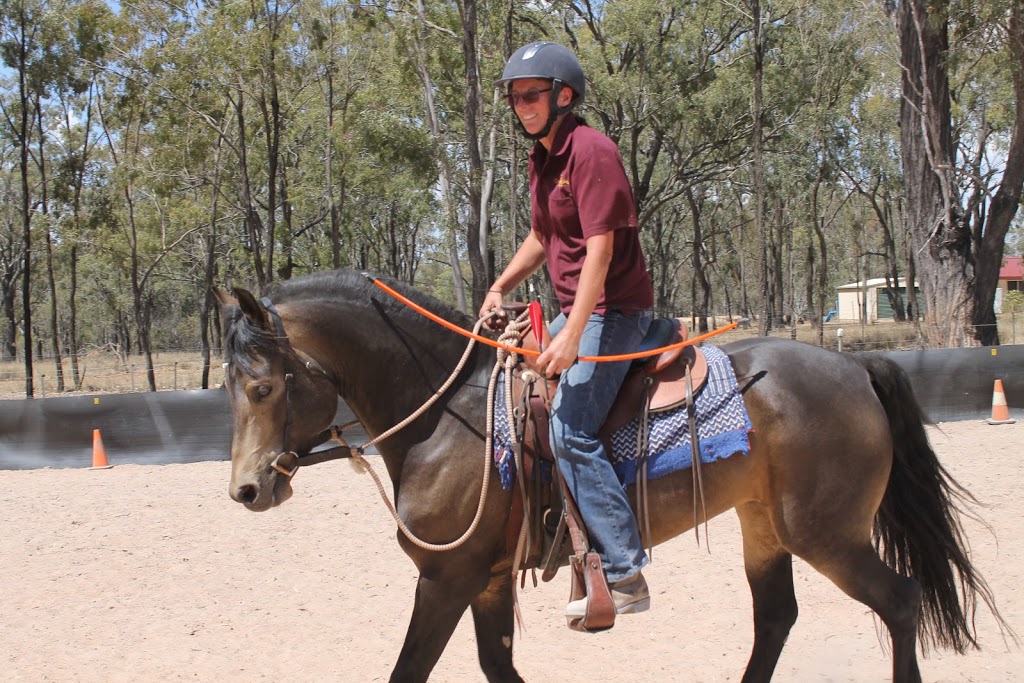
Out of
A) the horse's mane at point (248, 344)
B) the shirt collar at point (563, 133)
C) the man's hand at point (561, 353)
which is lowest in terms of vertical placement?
the man's hand at point (561, 353)

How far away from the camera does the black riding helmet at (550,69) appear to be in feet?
10.1

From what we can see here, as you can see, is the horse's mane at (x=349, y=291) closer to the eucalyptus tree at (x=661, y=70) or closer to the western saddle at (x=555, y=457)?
the western saddle at (x=555, y=457)

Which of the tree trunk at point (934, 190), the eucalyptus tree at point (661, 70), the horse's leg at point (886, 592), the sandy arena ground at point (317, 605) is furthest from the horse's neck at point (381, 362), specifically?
the eucalyptus tree at point (661, 70)

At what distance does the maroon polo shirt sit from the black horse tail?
129 centimetres

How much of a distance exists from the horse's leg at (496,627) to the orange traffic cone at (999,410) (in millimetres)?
9461

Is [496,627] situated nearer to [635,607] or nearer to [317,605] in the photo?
[635,607]

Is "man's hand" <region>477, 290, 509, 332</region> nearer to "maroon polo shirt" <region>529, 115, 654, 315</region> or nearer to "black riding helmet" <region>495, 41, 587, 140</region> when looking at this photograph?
"maroon polo shirt" <region>529, 115, 654, 315</region>

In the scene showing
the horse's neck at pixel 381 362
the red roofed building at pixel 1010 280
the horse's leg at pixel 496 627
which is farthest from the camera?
the red roofed building at pixel 1010 280

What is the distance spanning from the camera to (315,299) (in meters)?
3.29

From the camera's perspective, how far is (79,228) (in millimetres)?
27859

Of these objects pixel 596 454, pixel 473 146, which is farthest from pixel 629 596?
pixel 473 146

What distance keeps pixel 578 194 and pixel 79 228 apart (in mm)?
28898

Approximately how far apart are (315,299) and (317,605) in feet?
10.7

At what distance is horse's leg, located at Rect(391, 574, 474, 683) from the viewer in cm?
307
